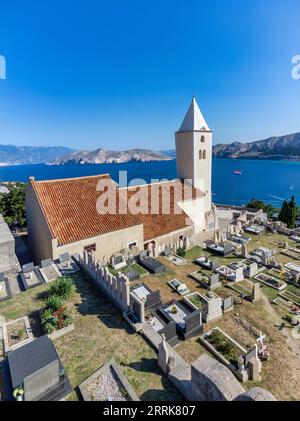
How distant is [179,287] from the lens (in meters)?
17.2

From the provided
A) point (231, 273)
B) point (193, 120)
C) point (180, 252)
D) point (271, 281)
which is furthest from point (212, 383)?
point (193, 120)

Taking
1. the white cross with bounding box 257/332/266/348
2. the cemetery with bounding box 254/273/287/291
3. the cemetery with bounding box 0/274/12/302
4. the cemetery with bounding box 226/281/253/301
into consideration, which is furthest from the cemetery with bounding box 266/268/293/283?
the cemetery with bounding box 0/274/12/302

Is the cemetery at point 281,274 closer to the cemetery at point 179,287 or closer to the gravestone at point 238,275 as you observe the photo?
the gravestone at point 238,275

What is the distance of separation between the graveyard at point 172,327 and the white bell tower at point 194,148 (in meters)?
17.2

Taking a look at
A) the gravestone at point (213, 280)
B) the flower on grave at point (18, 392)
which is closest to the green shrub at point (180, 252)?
the gravestone at point (213, 280)

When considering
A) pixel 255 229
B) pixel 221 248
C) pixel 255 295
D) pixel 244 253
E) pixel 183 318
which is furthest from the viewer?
pixel 255 229

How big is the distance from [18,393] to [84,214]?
1479 centimetres

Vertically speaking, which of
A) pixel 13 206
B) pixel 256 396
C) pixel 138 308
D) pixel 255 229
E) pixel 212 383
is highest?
pixel 13 206

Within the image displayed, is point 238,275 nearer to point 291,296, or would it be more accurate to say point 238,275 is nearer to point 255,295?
point 255,295

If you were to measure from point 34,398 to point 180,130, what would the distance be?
3195 cm

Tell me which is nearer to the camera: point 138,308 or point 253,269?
point 138,308

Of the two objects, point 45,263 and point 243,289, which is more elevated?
point 45,263

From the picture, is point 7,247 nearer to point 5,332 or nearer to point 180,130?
point 5,332
